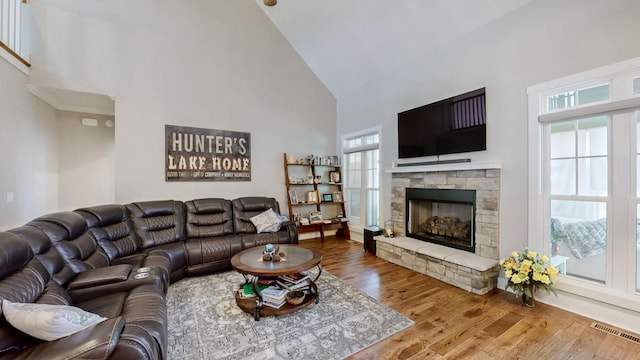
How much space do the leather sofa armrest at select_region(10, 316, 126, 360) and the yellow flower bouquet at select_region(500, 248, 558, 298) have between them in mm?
3271

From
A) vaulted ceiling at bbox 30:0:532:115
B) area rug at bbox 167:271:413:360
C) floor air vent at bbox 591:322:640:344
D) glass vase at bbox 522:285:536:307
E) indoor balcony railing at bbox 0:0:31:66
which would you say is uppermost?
vaulted ceiling at bbox 30:0:532:115

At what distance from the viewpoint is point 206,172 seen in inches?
178

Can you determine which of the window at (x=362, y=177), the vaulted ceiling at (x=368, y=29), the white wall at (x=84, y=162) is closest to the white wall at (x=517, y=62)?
the vaulted ceiling at (x=368, y=29)

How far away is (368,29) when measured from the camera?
4.19 meters

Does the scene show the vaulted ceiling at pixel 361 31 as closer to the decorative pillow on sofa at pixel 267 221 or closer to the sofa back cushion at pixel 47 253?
the sofa back cushion at pixel 47 253

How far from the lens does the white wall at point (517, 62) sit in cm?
235

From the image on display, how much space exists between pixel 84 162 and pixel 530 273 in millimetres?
6498

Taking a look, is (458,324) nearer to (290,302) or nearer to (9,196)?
(290,302)

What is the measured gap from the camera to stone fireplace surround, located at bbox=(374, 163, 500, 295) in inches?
116

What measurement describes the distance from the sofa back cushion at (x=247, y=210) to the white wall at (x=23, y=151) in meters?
2.55

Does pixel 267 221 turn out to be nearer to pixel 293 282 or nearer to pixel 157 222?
pixel 157 222

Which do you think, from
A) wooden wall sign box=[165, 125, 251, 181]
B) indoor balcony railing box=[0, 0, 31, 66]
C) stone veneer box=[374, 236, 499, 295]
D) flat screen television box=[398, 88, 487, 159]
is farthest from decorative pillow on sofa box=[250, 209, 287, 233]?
indoor balcony railing box=[0, 0, 31, 66]

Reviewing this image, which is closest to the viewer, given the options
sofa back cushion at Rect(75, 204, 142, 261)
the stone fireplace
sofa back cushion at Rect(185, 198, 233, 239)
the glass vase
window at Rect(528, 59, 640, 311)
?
window at Rect(528, 59, 640, 311)

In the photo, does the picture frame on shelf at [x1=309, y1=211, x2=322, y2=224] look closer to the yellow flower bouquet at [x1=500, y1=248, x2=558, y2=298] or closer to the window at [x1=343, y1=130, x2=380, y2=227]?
the window at [x1=343, y1=130, x2=380, y2=227]
